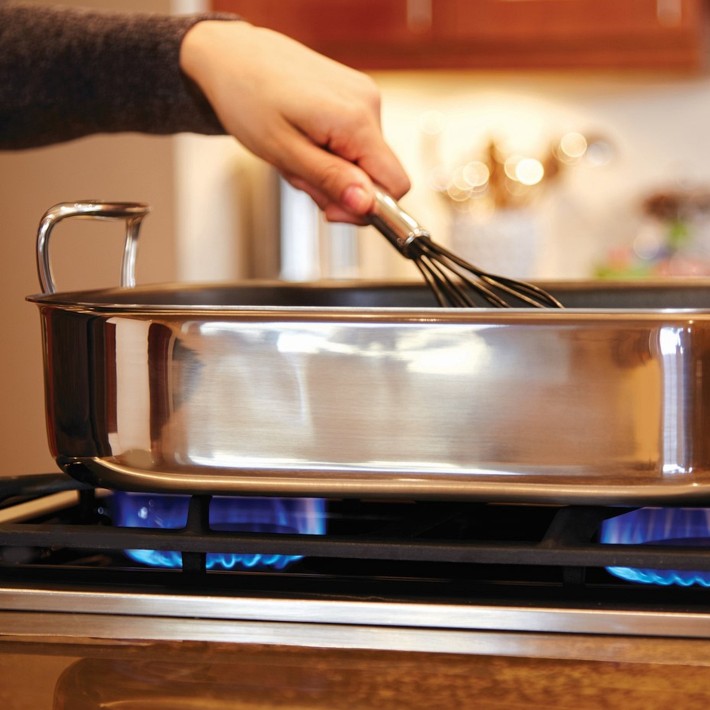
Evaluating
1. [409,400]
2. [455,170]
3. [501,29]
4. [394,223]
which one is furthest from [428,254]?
[455,170]

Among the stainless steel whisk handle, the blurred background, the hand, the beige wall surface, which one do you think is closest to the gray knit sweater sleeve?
the hand

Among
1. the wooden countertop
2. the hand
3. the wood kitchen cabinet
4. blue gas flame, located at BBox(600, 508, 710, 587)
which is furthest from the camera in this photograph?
the wood kitchen cabinet

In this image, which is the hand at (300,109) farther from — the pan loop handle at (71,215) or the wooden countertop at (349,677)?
the wooden countertop at (349,677)

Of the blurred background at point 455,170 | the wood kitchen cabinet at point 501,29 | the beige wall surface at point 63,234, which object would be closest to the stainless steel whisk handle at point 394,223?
the blurred background at point 455,170

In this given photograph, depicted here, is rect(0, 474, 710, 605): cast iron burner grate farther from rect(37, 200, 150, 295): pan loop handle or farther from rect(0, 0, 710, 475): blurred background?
rect(0, 0, 710, 475): blurred background

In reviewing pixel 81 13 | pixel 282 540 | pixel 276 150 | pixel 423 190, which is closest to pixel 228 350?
pixel 282 540

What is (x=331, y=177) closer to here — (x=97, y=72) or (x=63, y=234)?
(x=97, y=72)

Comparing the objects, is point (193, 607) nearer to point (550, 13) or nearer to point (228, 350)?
point (228, 350)

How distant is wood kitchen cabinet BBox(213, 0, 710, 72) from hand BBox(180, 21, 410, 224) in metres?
1.09

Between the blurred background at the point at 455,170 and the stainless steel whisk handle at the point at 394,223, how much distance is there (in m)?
0.70

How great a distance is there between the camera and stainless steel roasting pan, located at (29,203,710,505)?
336mm

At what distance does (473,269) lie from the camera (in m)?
0.46

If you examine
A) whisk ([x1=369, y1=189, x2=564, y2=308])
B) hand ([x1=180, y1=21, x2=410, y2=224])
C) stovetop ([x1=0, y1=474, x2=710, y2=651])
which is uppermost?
hand ([x1=180, y1=21, x2=410, y2=224])

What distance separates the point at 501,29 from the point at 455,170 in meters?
0.36
